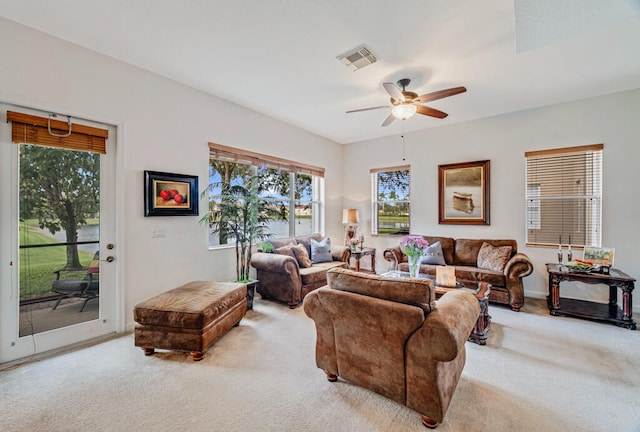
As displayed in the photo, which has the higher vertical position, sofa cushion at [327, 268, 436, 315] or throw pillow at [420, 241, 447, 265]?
sofa cushion at [327, 268, 436, 315]

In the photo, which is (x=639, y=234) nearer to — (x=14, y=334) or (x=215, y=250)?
(x=215, y=250)

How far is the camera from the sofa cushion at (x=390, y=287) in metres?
1.68

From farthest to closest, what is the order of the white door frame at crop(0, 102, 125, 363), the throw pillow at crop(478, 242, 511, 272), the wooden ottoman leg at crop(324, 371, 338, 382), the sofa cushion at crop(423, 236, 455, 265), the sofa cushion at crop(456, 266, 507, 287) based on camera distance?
the sofa cushion at crop(423, 236, 455, 265) → the throw pillow at crop(478, 242, 511, 272) → the sofa cushion at crop(456, 266, 507, 287) → the white door frame at crop(0, 102, 125, 363) → the wooden ottoman leg at crop(324, 371, 338, 382)

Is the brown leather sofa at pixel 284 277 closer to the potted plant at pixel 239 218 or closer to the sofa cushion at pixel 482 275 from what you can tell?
the potted plant at pixel 239 218

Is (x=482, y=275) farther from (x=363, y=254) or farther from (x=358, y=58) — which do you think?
(x=358, y=58)

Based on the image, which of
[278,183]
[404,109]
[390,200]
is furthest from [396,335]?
[390,200]

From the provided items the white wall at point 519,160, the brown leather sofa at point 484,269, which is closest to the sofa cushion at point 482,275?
the brown leather sofa at point 484,269

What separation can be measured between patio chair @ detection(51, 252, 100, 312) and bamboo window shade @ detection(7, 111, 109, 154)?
1140 millimetres

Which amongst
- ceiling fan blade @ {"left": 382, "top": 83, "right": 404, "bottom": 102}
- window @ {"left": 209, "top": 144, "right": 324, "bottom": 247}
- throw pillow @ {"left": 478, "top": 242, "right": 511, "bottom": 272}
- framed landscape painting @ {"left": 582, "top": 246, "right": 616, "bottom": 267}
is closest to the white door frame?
window @ {"left": 209, "top": 144, "right": 324, "bottom": 247}

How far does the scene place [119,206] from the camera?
2.99m

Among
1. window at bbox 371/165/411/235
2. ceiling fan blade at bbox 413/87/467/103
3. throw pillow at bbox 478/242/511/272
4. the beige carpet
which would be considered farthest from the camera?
window at bbox 371/165/411/235

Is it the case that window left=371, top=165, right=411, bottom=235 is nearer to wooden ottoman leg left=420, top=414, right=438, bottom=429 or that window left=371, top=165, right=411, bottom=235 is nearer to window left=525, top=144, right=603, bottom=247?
window left=525, top=144, right=603, bottom=247

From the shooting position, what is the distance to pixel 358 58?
2.88 m

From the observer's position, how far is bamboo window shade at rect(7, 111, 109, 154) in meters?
2.42
